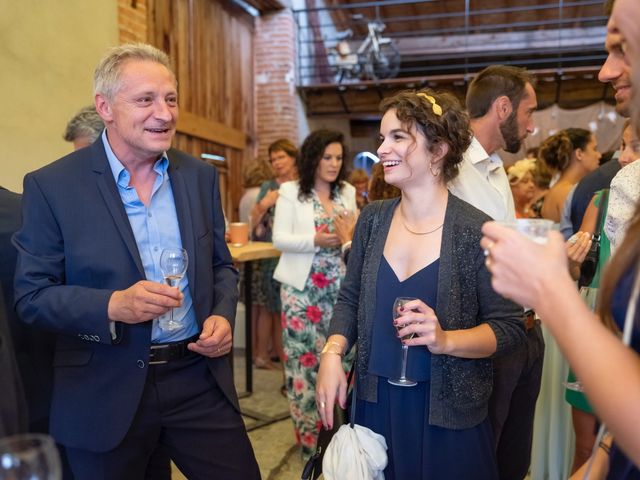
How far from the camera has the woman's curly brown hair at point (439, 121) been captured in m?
A: 1.84

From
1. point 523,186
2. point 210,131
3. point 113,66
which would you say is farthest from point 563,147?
point 210,131

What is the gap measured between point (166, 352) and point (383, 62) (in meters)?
9.07

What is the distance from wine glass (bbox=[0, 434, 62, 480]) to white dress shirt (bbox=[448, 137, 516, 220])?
68.4 inches

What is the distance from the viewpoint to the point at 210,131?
6.85m

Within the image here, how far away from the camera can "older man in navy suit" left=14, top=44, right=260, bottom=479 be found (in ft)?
5.54

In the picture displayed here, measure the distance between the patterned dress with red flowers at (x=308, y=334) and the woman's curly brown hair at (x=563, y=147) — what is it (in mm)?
1677

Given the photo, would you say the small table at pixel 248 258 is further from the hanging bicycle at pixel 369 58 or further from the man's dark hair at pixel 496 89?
the hanging bicycle at pixel 369 58

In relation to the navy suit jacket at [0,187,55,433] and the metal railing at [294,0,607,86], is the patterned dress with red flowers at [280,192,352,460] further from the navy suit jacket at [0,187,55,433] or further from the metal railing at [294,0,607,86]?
the metal railing at [294,0,607,86]

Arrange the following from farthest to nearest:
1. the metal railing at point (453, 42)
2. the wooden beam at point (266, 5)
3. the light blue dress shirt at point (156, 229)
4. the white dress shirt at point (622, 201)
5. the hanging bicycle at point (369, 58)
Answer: the hanging bicycle at point (369, 58) → the metal railing at point (453, 42) → the wooden beam at point (266, 5) → the light blue dress shirt at point (156, 229) → the white dress shirt at point (622, 201)

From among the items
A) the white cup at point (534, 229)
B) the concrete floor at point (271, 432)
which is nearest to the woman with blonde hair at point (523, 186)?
the concrete floor at point (271, 432)

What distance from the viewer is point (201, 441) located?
189 centimetres

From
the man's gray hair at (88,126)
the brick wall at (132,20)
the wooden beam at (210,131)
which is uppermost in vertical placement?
the brick wall at (132,20)

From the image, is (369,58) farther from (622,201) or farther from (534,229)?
(534,229)

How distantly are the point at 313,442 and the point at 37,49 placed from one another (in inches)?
124
